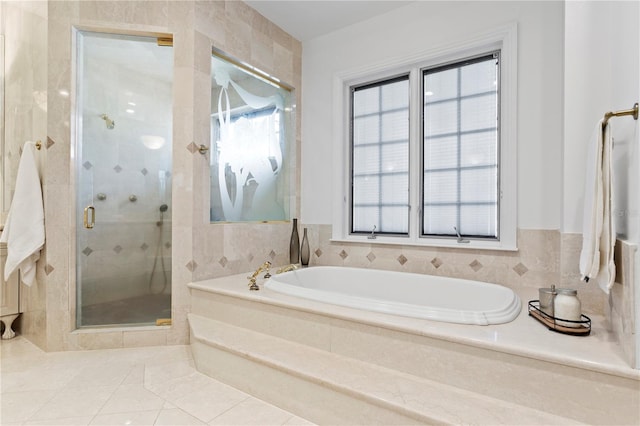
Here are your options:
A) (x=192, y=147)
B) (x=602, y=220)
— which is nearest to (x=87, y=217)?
(x=192, y=147)

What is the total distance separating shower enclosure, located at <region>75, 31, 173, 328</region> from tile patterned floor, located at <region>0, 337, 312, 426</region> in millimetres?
333

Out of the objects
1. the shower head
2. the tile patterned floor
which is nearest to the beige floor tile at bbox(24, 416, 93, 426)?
the tile patterned floor

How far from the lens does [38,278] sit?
7.63 ft

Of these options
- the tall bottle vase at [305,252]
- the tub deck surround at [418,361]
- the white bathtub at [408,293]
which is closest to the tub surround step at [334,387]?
the tub deck surround at [418,361]

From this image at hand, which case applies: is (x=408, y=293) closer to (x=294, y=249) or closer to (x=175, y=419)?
(x=294, y=249)

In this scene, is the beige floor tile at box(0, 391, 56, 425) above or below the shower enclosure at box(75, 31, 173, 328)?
below

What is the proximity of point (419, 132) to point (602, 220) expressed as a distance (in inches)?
65.4

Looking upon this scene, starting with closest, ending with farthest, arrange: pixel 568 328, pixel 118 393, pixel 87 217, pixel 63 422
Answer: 1. pixel 568 328
2. pixel 63 422
3. pixel 118 393
4. pixel 87 217

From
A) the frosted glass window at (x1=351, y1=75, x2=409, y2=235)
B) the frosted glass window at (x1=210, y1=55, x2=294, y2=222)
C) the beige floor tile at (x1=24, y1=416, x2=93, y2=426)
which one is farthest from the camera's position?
the frosted glass window at (x1=351, y1=75, x2=409, y2=235)

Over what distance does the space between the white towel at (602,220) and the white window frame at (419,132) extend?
1.01 meters

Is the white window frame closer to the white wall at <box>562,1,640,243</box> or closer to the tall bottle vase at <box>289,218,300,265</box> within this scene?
the tall bottle vase at <box>289,218,300,265</box>

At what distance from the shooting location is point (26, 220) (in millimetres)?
2223

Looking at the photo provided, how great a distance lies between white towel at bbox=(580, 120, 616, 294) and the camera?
4.18 ft

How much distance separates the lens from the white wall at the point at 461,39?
2205 mm
